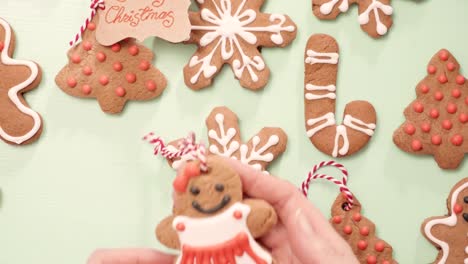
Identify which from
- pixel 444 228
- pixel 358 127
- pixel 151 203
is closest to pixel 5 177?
pixel 151 203

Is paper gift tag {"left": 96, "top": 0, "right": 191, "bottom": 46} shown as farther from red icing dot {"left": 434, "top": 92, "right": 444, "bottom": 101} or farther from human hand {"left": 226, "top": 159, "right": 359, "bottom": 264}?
red icing dot {"left": 434, "top": 92, "right": 444, "bottom": 101}

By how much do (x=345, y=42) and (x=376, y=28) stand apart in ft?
0.22

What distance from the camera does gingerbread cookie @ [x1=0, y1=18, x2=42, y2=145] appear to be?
1.13 meters

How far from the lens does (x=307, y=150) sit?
108cm

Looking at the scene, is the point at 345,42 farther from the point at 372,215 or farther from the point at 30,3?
the point at 30,3

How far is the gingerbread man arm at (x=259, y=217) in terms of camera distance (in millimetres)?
788

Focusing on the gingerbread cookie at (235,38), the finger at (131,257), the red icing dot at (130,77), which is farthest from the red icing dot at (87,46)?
the finger at (131,257)

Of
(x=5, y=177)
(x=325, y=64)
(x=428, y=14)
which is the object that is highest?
(x=428, y=14)

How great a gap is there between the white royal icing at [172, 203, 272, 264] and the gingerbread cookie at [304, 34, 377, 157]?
0.33m

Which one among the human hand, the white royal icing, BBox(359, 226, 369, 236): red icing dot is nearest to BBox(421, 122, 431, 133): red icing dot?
BBox(359, 226, 369, 236): red icing dot

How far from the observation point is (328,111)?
3.48 feet

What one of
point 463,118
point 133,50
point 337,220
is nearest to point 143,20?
point 133,50

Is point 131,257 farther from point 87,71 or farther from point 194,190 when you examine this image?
point 87,71

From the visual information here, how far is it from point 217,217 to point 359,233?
1.30 feet
